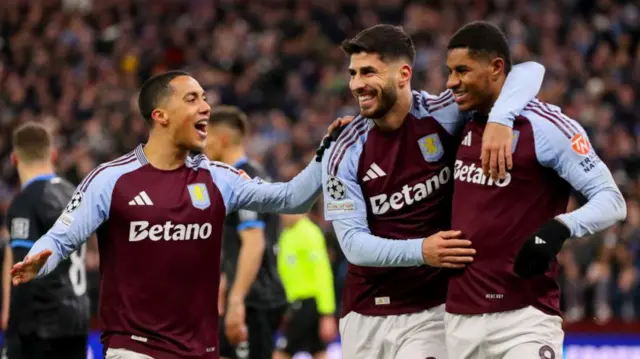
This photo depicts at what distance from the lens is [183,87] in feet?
21.0

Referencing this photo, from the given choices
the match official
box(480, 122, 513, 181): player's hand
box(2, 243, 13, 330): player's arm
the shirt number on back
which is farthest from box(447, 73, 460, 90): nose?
the match official

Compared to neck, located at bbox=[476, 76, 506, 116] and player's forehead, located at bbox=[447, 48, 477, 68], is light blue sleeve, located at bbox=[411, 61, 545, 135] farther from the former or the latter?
player's forehead, located at bbox=[447, 48, 477, 68]

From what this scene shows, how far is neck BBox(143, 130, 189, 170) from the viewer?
631 centimetres

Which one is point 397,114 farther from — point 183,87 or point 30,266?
point 30,266

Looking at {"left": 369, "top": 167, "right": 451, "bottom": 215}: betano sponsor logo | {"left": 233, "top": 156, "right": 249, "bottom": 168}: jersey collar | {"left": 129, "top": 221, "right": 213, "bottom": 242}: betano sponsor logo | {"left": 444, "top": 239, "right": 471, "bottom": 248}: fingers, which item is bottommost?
{"left": 444, "top": 239, "right": 471, "bottom": 248}: fingers

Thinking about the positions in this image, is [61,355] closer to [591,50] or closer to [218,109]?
[218,109]

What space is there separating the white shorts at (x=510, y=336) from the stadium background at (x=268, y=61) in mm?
9121

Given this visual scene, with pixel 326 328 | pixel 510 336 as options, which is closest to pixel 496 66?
pixel 510 336

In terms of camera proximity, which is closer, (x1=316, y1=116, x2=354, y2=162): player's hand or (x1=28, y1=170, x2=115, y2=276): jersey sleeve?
(x1=28, y1=170, x2=115, y2=276): jersey sleeve

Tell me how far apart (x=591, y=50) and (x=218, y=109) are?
11.5 metres

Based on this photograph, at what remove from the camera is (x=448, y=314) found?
5953mm

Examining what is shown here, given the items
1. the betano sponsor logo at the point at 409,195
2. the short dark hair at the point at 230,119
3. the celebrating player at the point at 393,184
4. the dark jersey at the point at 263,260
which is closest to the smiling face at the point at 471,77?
the celebrating player at the point at 393,184

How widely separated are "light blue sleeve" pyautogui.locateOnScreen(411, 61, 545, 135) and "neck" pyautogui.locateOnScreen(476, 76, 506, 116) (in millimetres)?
42

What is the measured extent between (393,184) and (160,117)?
4.29 feet
